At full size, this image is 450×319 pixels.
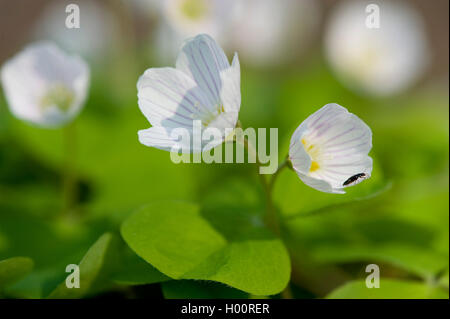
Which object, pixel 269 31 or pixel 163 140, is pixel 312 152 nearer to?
pixel 163 140

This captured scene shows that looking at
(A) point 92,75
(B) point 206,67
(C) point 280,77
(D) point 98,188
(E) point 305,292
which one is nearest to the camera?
(B) point 206,67

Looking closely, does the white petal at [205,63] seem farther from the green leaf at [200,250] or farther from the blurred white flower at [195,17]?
the blurred white flower at [195,17]

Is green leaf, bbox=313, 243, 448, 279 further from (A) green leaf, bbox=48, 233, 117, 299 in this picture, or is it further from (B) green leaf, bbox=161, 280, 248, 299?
(A) green leaf, bbox=48, 233, 117, 299

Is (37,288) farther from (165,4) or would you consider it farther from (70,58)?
(165,4)

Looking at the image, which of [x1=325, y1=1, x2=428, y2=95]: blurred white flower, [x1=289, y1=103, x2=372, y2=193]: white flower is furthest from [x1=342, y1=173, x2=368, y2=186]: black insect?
[x1=325, y1=1, x2=428, y2=95]: blurred white flower

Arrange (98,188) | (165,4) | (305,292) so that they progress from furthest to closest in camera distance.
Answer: (165,4) < (98,188) < (305,292)

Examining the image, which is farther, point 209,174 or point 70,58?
point 209,174
